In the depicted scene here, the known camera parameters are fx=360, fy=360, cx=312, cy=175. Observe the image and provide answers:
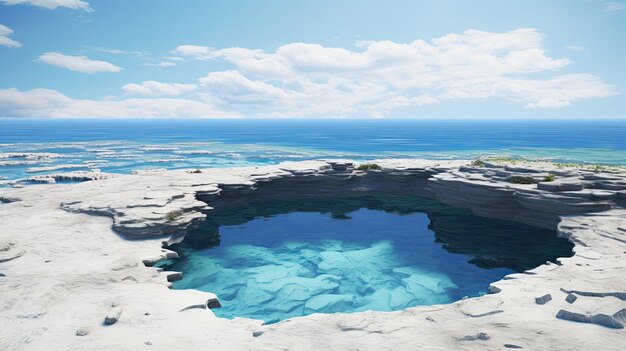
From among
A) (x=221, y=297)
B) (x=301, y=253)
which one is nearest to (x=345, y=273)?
(x=301, y=253)

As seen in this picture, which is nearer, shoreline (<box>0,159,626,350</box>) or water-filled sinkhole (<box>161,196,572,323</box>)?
shoreline (<box>0,159,626,350</box>)

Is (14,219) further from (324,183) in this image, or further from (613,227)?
(613,227)

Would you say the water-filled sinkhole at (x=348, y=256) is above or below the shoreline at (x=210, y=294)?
below

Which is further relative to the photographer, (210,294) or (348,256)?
(348,256)

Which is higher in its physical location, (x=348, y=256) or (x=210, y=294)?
(x=210, y=294)

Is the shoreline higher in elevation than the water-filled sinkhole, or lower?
higher
